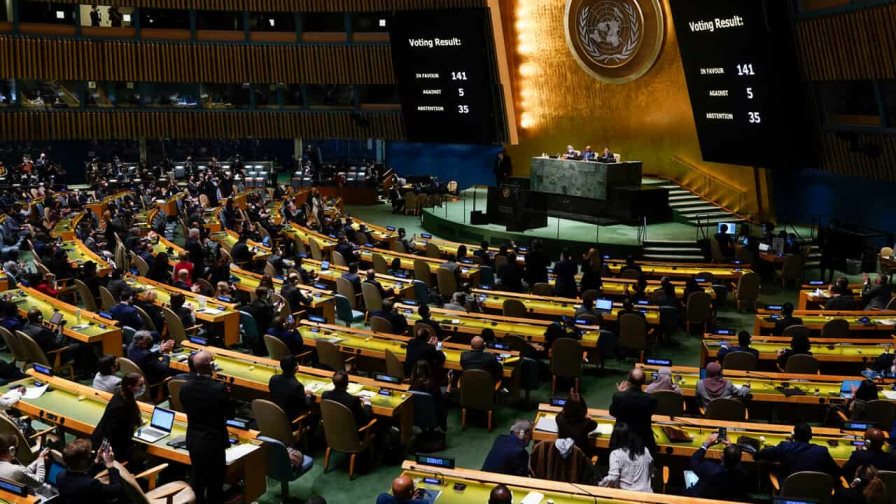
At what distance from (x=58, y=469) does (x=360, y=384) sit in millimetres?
3408

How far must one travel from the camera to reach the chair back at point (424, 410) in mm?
8865

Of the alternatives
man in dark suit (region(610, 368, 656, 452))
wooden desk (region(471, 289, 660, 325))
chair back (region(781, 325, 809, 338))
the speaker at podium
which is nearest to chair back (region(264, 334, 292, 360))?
wooden desk (region(471, 289, 660, 325))

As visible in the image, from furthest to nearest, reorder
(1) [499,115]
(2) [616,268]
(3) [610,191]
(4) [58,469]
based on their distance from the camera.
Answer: (1) [499,115] < (3) [610,191] < (2) [616,268] < (4) [58,469]

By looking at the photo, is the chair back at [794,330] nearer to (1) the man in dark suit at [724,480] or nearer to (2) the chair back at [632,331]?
(2) the chair back at [632,331]

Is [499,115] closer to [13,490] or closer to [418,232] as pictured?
[418,232]

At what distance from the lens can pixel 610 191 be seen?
22.6 meters

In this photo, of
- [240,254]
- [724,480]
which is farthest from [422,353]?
[240,254]

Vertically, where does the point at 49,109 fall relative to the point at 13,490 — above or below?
above

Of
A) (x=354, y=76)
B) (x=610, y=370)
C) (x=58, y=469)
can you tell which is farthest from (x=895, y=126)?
(x=354, y=76)

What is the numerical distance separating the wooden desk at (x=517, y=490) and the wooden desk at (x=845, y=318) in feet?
23.0

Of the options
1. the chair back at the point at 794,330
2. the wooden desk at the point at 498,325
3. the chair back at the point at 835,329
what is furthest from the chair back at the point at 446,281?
the chair back at the point at 835,329

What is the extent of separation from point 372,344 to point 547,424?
3660mm

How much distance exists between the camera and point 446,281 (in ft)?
50.8

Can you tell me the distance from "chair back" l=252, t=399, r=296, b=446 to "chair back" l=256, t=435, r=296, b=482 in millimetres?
386
